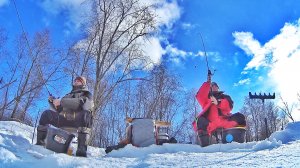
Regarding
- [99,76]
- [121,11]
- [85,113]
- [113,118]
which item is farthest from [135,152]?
[113,118]

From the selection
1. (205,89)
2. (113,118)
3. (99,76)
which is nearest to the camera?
(205,89)

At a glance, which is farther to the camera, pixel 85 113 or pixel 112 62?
pixel 112 62

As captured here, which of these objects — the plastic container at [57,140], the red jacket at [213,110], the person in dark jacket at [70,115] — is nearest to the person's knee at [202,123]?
the red jacket at [213,110]

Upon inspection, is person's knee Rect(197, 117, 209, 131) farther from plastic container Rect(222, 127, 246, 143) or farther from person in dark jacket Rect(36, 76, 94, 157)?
person in dark jacket Rect(36, 76, 94, 157)

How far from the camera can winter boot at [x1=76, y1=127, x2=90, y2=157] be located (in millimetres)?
5559

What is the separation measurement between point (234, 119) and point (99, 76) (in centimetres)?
1145

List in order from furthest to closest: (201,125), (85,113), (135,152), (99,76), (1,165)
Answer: (99,76) < (201,125) < (85,113) < (135,152) < (1,165)

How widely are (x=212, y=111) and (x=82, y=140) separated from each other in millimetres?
2589

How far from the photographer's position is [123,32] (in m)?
18.3

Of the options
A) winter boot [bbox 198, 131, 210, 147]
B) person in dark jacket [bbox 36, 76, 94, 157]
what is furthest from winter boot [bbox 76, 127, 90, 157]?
winter boot [bbox 198, 131, 210, 147]

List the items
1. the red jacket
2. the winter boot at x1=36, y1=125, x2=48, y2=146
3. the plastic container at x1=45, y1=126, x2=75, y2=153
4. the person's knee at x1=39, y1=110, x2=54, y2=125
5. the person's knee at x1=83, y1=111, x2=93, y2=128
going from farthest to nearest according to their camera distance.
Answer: the red jacket, the person's knee at x1=39, y1=110, x2=54, y2=125, the person's knee at x1=83, y1=111, x2=93, y2=128, the winter boot at x1=36, y1=125, x2=48, y2=146, the plastic container at x1=45, y1=126, x2=75, y2=153

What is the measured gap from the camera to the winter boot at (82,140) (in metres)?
5.56

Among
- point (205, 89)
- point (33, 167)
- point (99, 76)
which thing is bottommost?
point (33, 167)

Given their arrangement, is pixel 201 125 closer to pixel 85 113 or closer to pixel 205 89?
pixel 205 89
